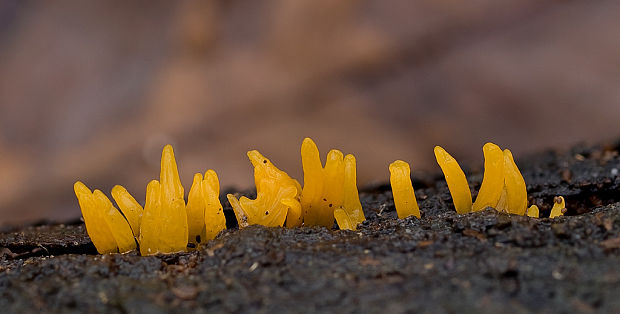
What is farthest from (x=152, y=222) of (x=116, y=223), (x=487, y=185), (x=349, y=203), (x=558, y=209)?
(x=558, y=209)

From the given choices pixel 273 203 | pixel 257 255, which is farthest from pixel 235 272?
pixel 273 203

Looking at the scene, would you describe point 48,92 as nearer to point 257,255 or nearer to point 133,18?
point 133,18

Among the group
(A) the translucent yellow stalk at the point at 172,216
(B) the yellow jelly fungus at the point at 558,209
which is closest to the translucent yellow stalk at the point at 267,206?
(A) the translucent yellow stalk at the point at 172,216

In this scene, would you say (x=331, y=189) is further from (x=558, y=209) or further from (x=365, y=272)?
(x=558, y=209)

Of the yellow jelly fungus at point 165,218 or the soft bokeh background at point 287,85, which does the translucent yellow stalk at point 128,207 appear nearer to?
the yellow jelly fungus at point 165,218

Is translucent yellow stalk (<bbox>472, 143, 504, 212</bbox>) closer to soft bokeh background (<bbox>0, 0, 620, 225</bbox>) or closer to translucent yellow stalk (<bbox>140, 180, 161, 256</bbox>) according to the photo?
translucent yellow stalk (<bbox>140, 180, 161, 256</bbox>)
